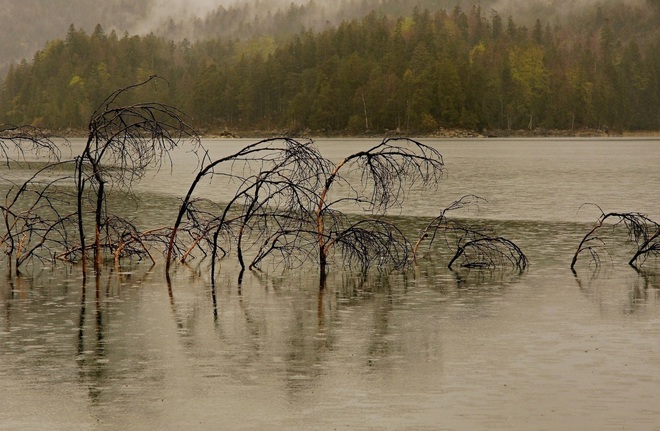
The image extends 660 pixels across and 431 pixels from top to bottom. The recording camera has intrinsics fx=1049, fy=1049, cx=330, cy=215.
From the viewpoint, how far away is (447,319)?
1684 centimetres

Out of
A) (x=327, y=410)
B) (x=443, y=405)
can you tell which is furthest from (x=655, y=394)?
(x=327, y=410)

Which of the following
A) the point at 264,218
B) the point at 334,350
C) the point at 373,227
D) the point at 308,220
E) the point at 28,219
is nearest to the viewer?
the point at 334,350

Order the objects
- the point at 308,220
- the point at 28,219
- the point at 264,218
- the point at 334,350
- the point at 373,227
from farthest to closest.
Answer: the point at 373,227 → the point at 264,218 → the point at 28,219 → the point at 308,220 → the point at 334,350

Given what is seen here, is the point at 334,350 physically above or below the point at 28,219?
below

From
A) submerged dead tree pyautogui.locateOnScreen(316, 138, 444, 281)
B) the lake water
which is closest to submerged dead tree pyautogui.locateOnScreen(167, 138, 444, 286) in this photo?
submerged dead tree pyautogui.locateOnScreen(316, 138, 444, 281)

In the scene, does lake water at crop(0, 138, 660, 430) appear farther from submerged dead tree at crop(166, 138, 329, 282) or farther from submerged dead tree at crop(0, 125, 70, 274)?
submerged dead tree at crop(0, 125, 70, 274)

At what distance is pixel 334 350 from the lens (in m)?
14.4

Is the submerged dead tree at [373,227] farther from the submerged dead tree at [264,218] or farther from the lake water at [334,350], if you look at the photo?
the lake water at [334,350]

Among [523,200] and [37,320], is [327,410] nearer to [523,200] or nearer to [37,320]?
[37,320]

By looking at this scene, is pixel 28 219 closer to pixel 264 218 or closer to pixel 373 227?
pixel 264 218

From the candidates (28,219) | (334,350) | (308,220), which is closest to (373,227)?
(308,220)

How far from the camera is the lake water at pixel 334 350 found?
11125mm

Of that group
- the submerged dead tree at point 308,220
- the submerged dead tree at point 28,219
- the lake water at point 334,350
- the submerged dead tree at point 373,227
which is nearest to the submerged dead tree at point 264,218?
the submerged dead tree at point 308,220

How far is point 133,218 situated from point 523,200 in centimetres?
1895
